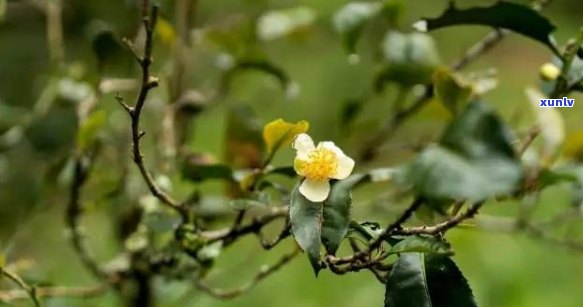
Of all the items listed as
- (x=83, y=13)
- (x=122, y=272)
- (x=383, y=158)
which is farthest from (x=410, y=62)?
(x=83, y=13)

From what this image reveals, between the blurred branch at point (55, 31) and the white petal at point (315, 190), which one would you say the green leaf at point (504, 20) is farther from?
the blurred branch at point (55, 31)

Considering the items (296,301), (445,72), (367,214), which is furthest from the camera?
(296,301)

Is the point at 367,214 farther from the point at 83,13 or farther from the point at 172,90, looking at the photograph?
the point at 83,13

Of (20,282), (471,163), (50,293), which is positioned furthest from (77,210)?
(471,163)

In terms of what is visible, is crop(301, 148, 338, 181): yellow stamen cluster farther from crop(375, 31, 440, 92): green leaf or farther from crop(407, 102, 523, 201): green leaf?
crop(375, 31, 440, 92): green leaf

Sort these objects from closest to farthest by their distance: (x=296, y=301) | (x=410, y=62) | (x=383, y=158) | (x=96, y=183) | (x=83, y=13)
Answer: (x=410, y=62)
(x=96, y=183)
(x=296, y=301)
(x=383, y=158)
(x=83, y=13)

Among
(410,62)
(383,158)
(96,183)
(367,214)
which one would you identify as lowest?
(383,158)

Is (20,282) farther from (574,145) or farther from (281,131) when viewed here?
(574,145)
